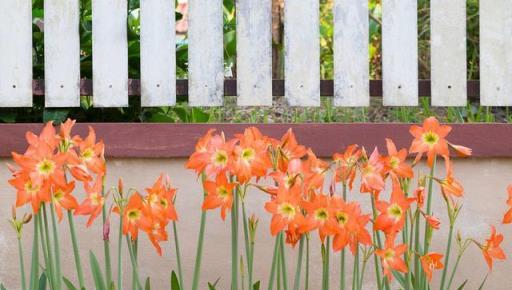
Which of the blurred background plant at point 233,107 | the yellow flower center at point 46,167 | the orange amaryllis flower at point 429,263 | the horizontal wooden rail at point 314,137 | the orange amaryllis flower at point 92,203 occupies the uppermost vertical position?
the blurred background plant at point 233,107

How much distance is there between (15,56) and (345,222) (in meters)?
1.53

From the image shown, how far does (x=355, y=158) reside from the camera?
215 cm

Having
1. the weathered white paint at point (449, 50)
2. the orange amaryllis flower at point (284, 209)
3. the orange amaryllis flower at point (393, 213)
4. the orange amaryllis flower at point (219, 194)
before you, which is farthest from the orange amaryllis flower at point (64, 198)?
the weathered white paint at point (449, 50)

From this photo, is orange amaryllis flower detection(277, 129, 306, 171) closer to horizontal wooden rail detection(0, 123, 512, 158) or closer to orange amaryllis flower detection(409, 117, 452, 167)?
orange amaryllis flower detection(409, 117, 452, 167)

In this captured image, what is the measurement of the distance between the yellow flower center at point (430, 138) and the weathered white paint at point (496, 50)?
2.98ft

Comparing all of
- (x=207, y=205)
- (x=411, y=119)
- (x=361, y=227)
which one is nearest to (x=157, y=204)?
(x=207, y=205)

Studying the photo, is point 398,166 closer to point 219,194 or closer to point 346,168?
point 346,168

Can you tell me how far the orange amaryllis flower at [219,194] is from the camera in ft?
6.83

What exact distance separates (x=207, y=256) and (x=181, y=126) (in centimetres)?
44

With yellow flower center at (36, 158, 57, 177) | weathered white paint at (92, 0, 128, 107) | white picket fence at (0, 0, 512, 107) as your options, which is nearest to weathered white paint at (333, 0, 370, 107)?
white picket fence at (0, 0, 512, 107)

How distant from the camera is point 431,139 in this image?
2.23 meters

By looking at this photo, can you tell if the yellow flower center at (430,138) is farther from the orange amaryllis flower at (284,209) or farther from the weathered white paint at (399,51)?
the weathered white paint at (399,51)

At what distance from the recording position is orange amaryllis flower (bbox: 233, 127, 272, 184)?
2045 mm

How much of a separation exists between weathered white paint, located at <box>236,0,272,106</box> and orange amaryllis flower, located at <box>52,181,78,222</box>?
106cm
